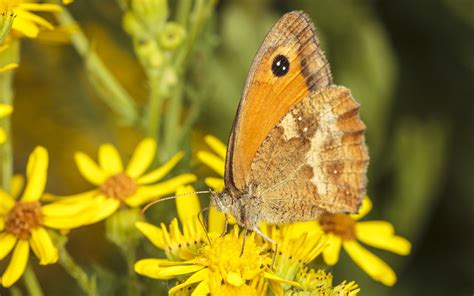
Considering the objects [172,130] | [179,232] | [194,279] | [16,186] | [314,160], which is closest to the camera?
[194,279]

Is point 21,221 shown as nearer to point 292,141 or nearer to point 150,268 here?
point 150,268

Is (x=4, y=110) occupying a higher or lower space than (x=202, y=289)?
higher

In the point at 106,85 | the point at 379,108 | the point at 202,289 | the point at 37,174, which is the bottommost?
the point at 202,289

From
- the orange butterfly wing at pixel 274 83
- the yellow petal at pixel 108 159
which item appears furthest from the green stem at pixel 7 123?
the orange butterfly wing at pixel 274 83

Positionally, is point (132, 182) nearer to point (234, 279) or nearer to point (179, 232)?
point (179, 232)

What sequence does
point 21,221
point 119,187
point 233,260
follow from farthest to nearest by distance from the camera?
point 119,187 → point 21,221 → point 233,260

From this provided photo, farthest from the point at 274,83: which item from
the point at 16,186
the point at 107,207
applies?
the point at 16,186

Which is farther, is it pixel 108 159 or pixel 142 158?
pixel 108 159
